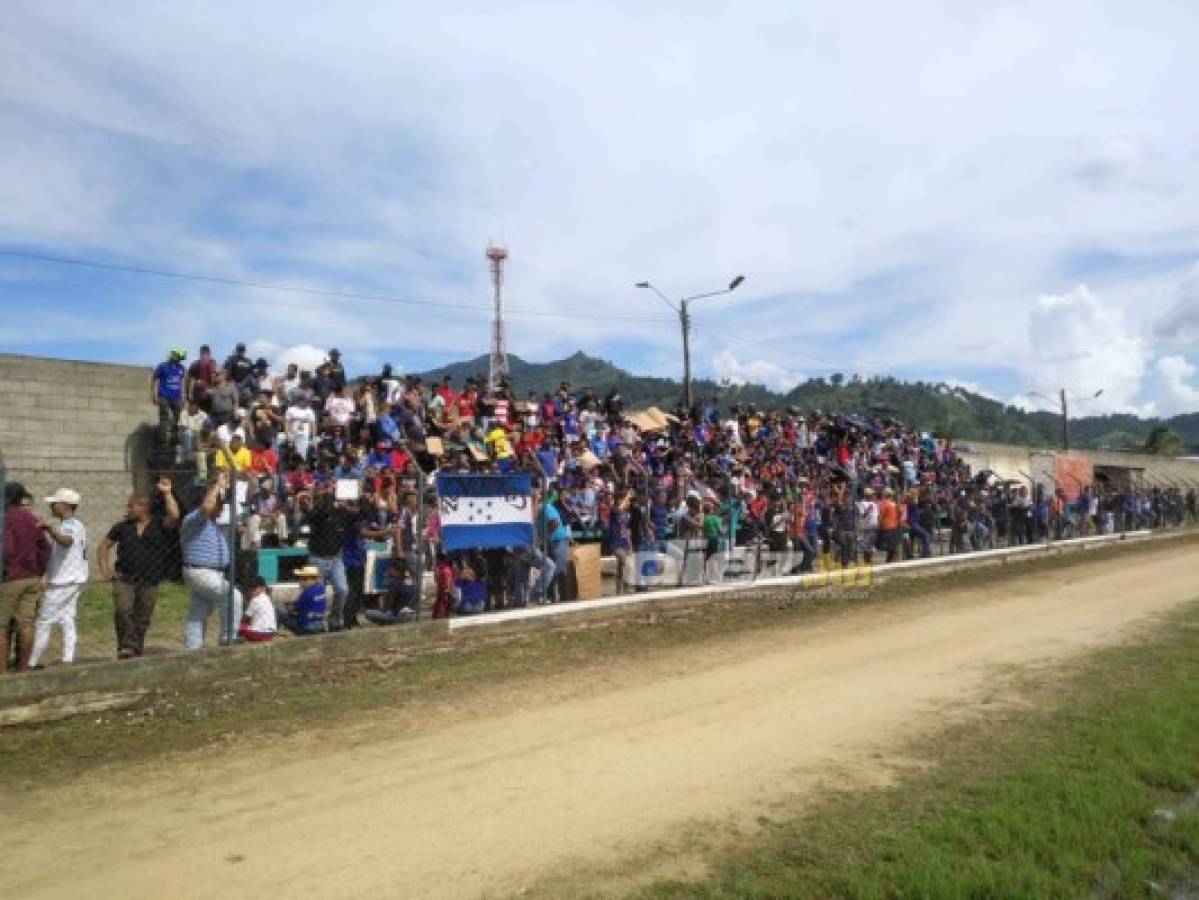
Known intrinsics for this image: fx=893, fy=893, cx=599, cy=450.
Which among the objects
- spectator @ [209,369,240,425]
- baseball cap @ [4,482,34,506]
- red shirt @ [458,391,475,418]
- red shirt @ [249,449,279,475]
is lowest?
baseball cap @ [4,482,34,506]

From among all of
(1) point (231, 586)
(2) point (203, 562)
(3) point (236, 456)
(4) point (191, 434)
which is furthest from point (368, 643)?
(4) point (191, 434)

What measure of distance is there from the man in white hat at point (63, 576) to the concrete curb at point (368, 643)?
0.88 metres

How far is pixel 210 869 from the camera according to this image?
4.58m

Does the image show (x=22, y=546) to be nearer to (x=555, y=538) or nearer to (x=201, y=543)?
(x=201, y=543)

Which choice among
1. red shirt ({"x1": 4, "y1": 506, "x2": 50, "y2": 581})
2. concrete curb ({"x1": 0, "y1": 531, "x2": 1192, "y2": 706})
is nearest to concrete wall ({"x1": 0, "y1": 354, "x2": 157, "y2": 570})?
red shirt ({"x1": 4, "y1": 506, "x2": 50, "y2": 581})

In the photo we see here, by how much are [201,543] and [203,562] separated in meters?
0.19

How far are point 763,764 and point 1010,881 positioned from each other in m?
2.10

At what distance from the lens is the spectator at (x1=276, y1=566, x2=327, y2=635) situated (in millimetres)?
10062

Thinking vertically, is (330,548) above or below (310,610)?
above

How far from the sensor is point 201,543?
8680mm

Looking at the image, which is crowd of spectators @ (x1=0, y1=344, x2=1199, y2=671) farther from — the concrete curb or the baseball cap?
the concrete curb

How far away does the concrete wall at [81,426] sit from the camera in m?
13.6

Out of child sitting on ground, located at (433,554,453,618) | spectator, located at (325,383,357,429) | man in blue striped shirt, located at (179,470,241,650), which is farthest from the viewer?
spectator, located at (325,383,357,429)

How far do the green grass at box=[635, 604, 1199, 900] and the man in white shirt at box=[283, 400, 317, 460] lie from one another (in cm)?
1103
